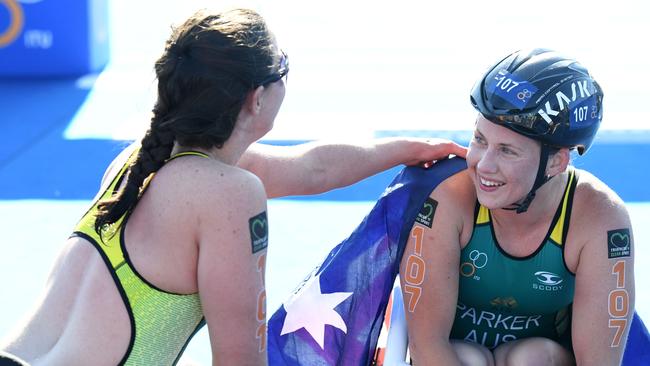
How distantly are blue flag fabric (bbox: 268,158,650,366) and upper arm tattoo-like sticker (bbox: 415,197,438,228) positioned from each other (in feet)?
0.25

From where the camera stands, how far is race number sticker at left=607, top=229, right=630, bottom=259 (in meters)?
2.94

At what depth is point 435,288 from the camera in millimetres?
3027

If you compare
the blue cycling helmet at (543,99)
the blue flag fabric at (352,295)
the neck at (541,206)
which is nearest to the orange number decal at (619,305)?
the neck at (541,206)

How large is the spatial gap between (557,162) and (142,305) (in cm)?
130

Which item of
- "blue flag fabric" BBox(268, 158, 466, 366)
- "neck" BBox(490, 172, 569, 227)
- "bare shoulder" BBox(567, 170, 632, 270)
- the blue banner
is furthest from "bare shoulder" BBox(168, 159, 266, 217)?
the blue banner

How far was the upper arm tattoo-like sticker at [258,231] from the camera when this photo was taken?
7.89ft

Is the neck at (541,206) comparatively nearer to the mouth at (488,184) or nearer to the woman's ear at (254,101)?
the mouth at (488,184)

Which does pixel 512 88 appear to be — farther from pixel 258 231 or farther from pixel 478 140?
pixel 258 231

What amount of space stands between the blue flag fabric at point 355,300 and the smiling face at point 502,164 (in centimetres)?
27

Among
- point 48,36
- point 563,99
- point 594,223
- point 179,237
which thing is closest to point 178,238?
point 179,237

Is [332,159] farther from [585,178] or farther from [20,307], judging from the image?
[20,307]

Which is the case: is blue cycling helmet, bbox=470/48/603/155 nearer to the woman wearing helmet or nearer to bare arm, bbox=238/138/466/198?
the woman wearing helmet

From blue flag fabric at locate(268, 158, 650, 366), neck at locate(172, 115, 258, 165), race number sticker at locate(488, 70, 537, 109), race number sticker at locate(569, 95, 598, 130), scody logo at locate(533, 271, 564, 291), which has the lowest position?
blue flag fabric at locate(268, 158, 650, 366)

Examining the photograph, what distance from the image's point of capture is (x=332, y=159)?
131 inches
